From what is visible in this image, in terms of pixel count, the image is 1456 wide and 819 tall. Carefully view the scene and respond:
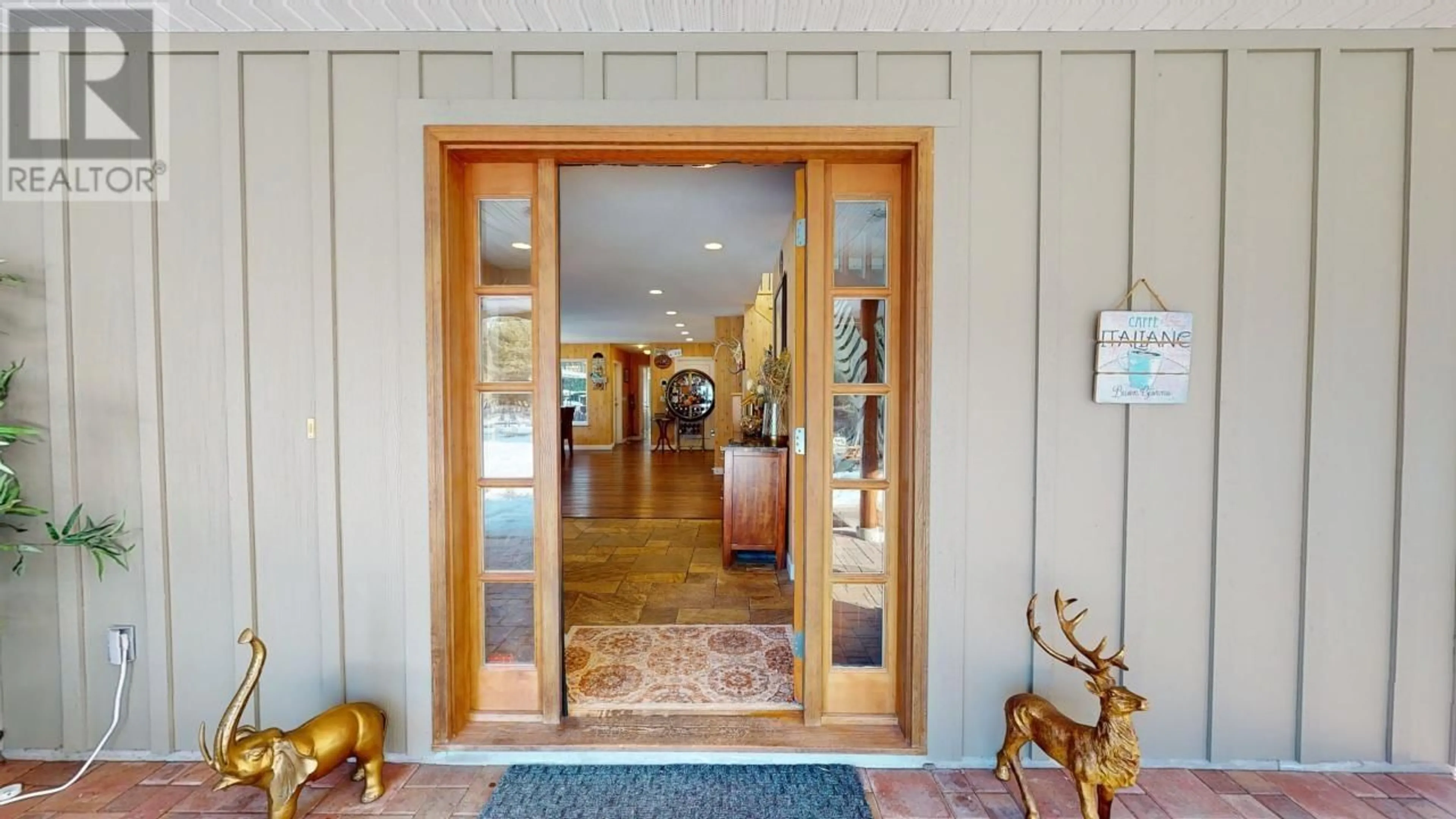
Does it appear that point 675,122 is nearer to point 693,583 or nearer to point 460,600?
point 460,600

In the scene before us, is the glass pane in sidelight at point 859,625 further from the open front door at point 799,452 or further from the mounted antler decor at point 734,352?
the mounted antler decor at point 734,352

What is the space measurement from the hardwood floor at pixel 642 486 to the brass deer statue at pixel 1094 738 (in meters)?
2.89

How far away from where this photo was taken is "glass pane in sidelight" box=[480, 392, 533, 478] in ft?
6.37

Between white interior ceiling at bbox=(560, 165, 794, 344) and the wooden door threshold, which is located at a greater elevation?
white interior ceiling at bbox=(560, 165, 794, 344)

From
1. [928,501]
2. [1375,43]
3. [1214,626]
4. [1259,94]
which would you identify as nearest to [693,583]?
[928,501]

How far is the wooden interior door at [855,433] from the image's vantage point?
1.92 metres

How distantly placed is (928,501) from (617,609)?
205 centimetres

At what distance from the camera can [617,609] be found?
311 centimetres

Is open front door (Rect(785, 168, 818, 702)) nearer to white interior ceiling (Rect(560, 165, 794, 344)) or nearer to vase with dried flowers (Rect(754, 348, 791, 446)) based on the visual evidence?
white interior ceiling (Rect(560, 165, 794, 344))

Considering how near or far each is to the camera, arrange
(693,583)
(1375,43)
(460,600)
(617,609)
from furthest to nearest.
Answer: (693,583), (617,609), (460,600), (1375,43)

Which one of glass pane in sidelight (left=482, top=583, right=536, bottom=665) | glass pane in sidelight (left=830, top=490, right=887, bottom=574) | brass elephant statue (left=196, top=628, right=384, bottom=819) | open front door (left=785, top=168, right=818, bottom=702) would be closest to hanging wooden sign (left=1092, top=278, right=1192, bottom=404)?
glass pane in sidelight (left=830, top=490, right=887, bottom=574)

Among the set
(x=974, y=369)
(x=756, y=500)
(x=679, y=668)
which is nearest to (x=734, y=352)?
(x=756, y=500)

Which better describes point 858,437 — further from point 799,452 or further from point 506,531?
point 506,531

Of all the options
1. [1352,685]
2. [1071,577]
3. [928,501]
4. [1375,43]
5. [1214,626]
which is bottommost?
[1352,685]
